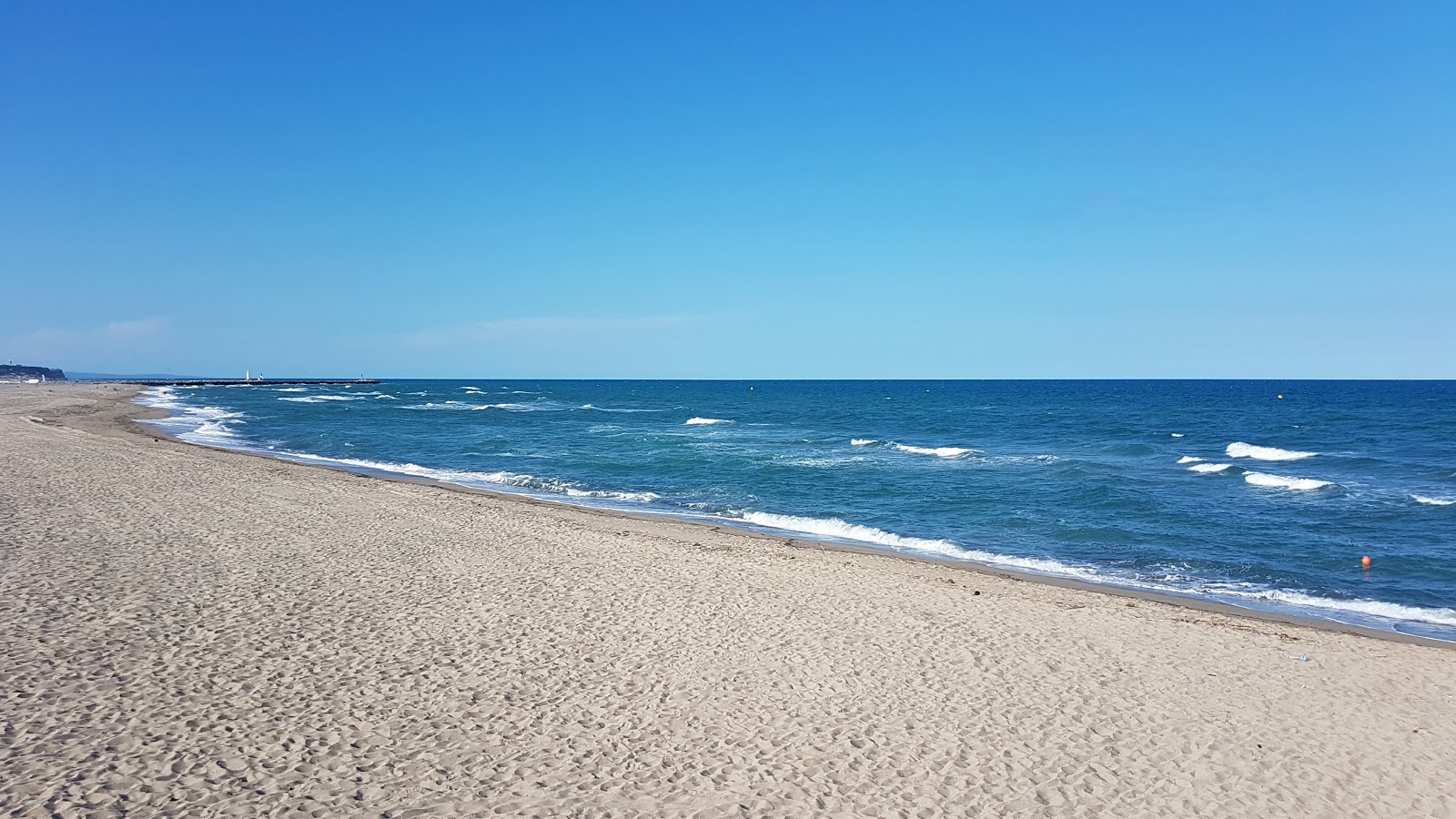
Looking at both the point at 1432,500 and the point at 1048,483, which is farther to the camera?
the point at 1048,483

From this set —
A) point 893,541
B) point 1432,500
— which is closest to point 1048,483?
point 1432,500

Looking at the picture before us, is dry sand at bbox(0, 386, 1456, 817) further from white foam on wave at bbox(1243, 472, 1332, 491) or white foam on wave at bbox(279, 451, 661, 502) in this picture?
white foam on wave at bbox(1243, 472, 1332, 491)

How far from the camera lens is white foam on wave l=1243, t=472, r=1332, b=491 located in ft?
84.4

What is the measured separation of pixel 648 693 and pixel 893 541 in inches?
434

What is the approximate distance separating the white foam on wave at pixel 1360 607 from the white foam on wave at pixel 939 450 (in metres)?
20.3

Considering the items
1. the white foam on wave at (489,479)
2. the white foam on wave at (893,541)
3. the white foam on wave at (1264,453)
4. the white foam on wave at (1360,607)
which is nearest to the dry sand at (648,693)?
the white foam on wave at (893,541)

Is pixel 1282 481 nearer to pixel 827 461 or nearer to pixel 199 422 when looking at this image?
pixel 827 461

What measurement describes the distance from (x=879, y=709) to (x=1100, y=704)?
7.55 feet

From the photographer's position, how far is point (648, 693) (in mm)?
8227

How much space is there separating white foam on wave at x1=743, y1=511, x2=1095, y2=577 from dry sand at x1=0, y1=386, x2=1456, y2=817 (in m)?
2.34

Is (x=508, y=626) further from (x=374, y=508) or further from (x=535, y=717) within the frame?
→ (x=374, y=508)

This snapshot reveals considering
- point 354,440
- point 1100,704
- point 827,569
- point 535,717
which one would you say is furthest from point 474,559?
point 354,440

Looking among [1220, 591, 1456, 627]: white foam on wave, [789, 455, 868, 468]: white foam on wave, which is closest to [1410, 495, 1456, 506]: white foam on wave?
[1220, 591, 1456, 627]: white foam on wave

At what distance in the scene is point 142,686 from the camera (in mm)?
7527
